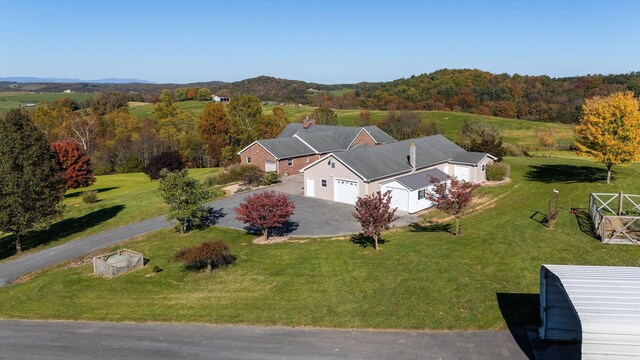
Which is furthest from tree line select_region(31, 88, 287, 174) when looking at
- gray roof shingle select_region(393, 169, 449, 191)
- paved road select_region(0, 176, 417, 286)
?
gray roof shingle select_region(393, 169, 449, 191)

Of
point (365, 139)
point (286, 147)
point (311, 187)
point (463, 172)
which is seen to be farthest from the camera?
point (365, 139)

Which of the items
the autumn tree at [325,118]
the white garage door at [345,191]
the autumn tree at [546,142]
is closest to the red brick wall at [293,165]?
the white garage door at [345,191]

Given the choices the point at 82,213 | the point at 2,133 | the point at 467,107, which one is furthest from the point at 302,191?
the point at 467,107

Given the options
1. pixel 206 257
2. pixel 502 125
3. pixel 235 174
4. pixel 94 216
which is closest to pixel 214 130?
pixel 235 174

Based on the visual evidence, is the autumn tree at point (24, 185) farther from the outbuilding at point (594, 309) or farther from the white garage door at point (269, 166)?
the outbuilding at point (594, 309)

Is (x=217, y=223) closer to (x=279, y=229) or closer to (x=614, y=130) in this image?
(x=279, y=229)

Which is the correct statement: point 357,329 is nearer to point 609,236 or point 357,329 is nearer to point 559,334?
point 559,334
